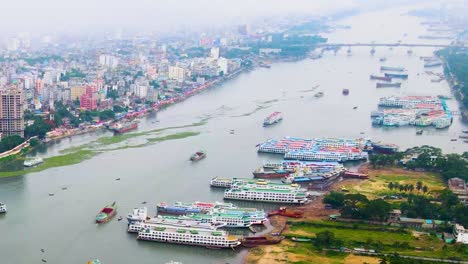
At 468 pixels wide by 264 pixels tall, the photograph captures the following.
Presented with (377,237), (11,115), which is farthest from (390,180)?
(11,115)

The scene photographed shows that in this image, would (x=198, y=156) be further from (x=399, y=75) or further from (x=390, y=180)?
(x=399, y=75)

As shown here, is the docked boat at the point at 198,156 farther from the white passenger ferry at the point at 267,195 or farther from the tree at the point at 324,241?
the tree at the point at 324,241

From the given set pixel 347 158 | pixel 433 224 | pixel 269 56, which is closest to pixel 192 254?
pixel 433 224

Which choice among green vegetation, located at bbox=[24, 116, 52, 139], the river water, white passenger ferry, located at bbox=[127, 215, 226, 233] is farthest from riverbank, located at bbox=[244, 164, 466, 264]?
green vegetation, located at bbox=[24, 116, 52, 139]

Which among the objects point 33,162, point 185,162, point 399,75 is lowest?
point 33,162

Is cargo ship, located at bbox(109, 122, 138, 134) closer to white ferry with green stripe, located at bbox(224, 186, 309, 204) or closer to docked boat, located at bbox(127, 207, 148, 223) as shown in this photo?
white ferry with green stripe, located at bbox(224, 186, 309, 204)

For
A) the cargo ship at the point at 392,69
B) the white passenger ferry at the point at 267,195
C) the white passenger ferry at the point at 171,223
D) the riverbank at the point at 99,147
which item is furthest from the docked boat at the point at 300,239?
the cargo ship at the point at 392,69
